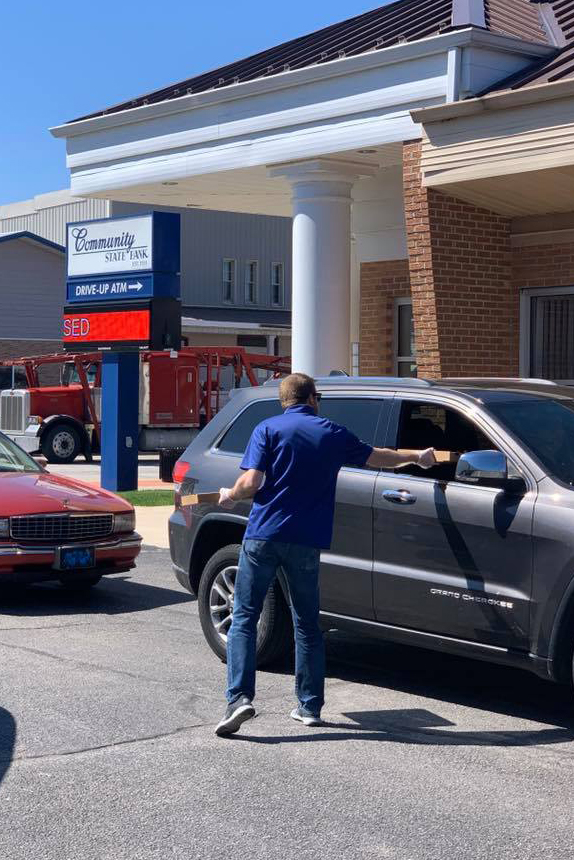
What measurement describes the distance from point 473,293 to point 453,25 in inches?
120

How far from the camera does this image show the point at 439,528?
719 cm

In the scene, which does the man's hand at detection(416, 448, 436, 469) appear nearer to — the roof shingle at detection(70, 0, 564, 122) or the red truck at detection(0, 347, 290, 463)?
the roof shingle at detection(70, 0, 564, 122)

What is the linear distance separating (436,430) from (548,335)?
8313 mm

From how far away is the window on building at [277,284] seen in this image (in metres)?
55.8

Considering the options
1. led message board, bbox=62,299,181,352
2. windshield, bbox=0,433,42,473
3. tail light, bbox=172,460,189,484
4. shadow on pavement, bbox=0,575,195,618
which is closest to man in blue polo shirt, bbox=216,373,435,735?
tail light, bbox=172,460,189,484

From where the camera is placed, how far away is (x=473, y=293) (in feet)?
49.2

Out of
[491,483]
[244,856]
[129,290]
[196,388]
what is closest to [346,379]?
[491,483]

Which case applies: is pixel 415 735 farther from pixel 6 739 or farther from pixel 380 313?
pixel 380 313

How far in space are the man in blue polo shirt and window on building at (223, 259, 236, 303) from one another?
4799 centimetres

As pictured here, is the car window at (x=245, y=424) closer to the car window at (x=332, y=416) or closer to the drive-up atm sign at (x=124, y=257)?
the car window at (x=332, y=416)

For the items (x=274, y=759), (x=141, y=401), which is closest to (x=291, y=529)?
(x=274, y=759)

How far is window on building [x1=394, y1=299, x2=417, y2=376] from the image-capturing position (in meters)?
18.3

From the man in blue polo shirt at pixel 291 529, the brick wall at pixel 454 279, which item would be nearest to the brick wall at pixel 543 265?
the brick wall at pixel 454 279

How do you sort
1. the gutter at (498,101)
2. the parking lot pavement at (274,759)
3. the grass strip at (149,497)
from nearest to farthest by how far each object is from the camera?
the parking lot pavement at (274,759) → the gutter at (498,101) → the grass strip at (149,497)
